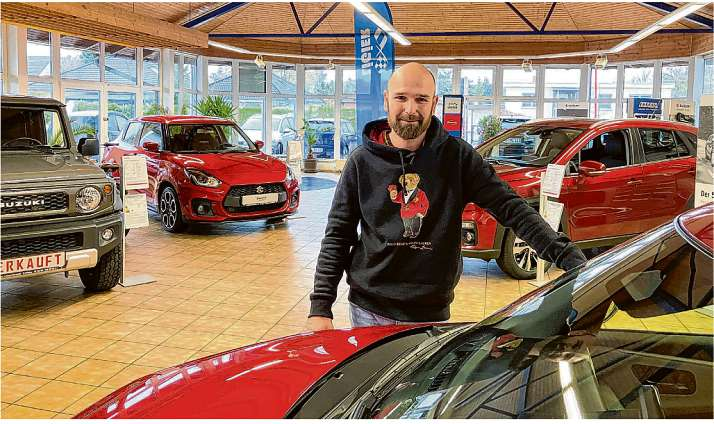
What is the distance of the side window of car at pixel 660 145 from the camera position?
7020 mm

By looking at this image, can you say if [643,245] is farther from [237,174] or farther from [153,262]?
[237,174]

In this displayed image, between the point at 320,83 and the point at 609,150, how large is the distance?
54.7 ft

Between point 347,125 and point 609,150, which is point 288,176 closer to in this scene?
point 609,150

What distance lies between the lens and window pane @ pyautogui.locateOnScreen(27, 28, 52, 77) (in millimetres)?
13008

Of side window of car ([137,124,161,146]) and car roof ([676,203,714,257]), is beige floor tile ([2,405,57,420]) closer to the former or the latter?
car roof ([676,203,714,257])

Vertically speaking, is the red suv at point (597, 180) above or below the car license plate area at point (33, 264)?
above

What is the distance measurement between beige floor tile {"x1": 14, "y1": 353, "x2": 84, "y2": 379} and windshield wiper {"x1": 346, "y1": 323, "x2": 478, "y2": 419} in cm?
299

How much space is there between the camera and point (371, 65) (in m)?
10.1

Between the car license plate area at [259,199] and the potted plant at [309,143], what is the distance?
1245cm

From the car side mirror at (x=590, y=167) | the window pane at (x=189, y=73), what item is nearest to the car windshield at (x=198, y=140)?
the car side mirror at (x=590, y=167)

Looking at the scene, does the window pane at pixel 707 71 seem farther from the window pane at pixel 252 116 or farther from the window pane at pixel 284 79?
the window pane at pixel 252 116

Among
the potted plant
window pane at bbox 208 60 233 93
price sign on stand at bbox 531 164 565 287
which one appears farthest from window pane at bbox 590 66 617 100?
price sign on stand at bbox 531 164 565 287

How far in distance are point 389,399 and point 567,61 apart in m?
20.6

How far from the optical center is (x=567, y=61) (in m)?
20.4
